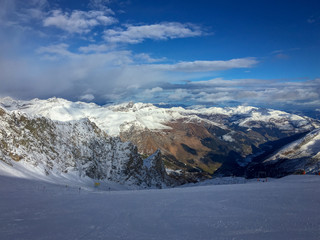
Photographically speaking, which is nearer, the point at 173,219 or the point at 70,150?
the point at 173,219

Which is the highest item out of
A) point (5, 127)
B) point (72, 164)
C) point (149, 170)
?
point (5, 127)

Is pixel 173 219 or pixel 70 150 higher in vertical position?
pixel 70 150

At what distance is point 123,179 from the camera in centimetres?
13600

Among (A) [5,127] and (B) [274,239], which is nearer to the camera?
(B) [274,239]

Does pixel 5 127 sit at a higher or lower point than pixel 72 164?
higher

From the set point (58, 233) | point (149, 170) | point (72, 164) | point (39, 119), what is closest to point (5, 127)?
point (39, 119)

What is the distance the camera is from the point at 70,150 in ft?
370

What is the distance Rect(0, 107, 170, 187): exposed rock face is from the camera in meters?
80.5

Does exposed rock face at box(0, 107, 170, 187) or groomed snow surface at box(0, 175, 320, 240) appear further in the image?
exposed rock face at box(0, 107, 170, 187)

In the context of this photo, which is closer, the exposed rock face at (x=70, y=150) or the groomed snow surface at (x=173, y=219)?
the groomed snow surface at (x=173, y=219)

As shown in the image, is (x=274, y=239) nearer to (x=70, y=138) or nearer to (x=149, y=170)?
(x=70, y=138)

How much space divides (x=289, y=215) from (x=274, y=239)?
5.20m

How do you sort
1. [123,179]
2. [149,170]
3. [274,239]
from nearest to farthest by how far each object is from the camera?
1. [274,239]
2. [123,179]
3. [149,170]

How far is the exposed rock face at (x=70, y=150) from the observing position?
80500 mm
